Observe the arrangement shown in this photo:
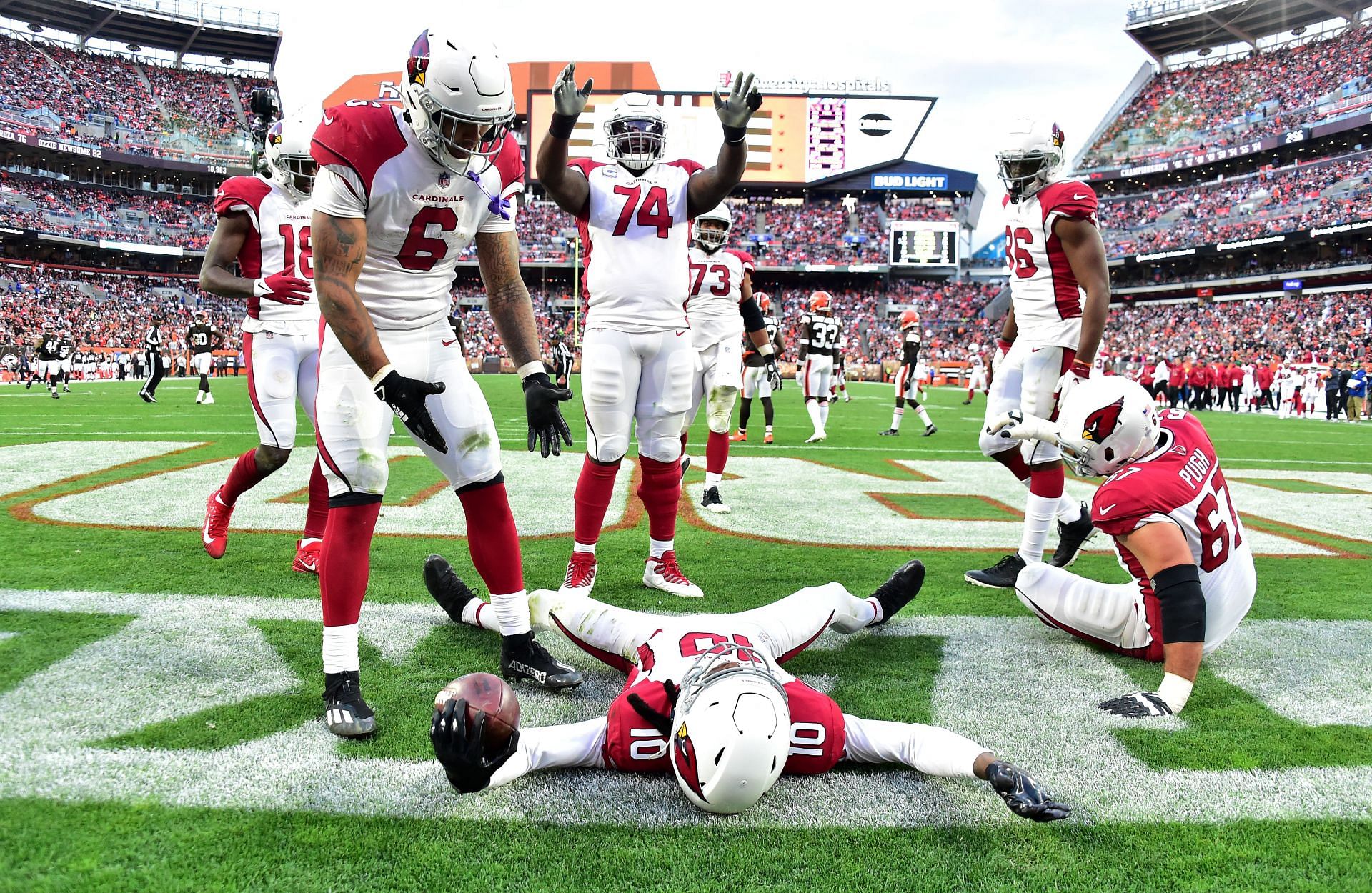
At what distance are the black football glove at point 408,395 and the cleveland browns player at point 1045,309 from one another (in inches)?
127

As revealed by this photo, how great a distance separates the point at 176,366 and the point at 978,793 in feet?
138

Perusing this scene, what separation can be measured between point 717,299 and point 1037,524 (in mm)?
4127

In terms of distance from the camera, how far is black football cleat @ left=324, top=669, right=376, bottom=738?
2723mm

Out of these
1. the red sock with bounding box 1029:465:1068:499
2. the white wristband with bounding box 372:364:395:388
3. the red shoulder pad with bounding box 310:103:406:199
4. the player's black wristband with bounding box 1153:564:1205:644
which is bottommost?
the player's black wristband with bounding box 1153:564:1205:644

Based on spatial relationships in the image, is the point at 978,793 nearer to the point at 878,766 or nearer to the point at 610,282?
the point at 878,766

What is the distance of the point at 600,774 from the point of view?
2.59 m

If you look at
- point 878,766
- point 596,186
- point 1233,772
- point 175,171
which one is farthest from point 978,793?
point 175,171

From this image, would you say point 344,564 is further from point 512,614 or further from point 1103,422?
point 1103,422

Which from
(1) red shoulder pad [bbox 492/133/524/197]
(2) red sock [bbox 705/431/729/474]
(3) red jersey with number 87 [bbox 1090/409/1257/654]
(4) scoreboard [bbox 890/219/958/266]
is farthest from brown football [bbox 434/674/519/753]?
(4) scoreboard [bbox 890/219/958/266]

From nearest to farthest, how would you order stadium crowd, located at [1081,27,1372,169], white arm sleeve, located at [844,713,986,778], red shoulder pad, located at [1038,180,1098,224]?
white arm sleeve, located at [844,713,986,778] < red shoulder pad, located at [1038,180,1098,224] < stadium crowd, located at [1081,27,1372,169]

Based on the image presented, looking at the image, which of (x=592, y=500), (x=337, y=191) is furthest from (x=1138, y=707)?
(x=337, y=191)

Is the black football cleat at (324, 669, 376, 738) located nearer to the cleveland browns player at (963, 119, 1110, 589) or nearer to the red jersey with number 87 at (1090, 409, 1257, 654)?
the red jersey with number 87 at (1090, 409, 1257, 654)

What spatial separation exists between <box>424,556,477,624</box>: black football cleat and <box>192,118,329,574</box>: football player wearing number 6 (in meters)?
1.21

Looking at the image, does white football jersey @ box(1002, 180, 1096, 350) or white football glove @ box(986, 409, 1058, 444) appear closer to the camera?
white football glove @ box(986, 409, 1058, 444)
